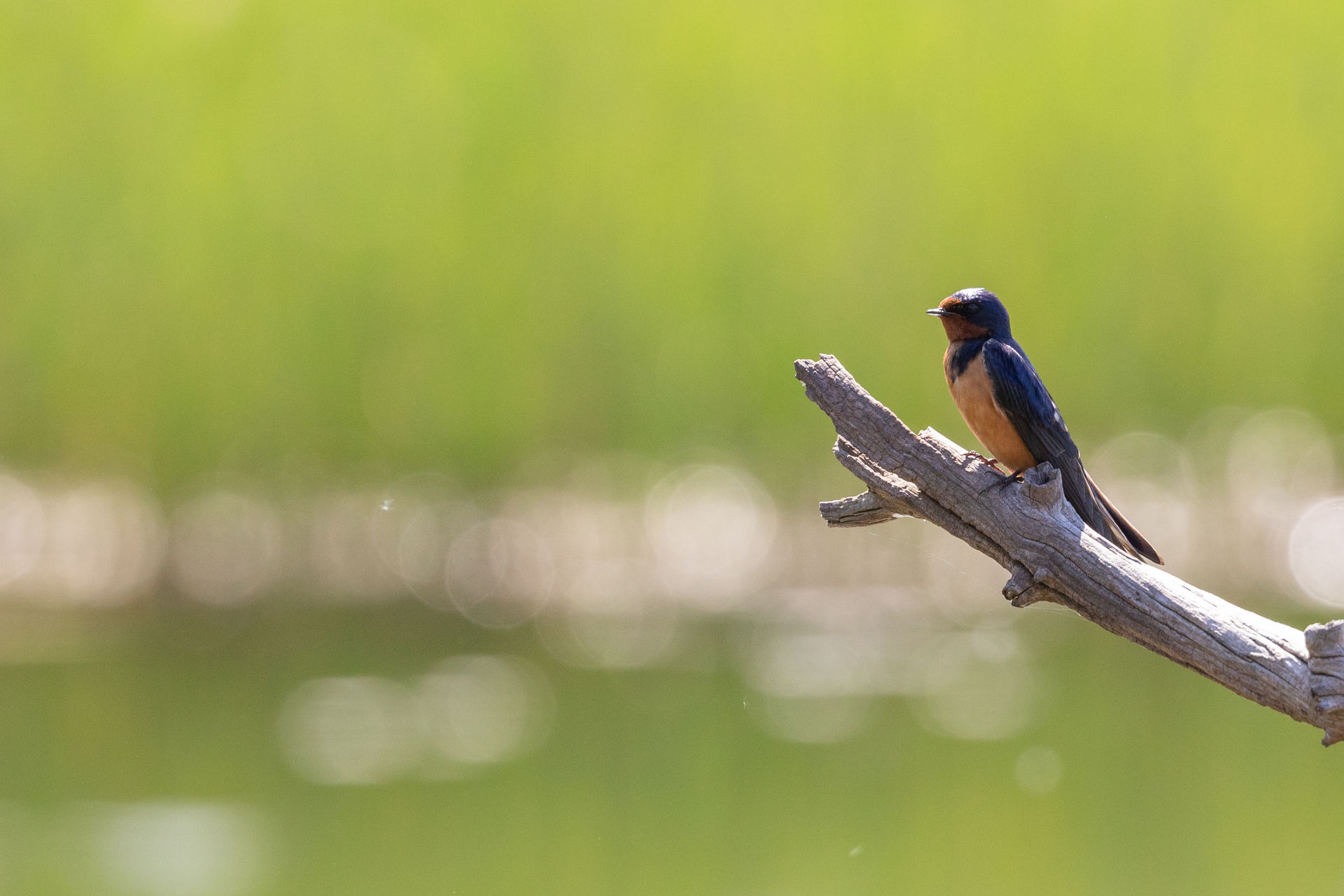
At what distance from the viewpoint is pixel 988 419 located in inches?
73.5

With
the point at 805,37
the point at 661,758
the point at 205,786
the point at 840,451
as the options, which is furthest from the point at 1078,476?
the point at 805,37

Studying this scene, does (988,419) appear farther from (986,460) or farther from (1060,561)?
(1060,561)

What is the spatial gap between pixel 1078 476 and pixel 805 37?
3296 millimetres

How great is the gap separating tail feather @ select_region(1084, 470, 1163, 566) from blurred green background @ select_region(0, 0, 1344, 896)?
75.5 inches

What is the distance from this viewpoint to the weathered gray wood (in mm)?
1448

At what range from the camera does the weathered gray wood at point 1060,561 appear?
145 centimetres

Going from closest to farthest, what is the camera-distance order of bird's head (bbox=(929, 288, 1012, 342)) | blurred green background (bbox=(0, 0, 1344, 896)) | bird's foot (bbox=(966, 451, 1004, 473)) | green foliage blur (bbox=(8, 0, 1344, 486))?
bird's foot (bbox=(966, 451, 1004, 473)) → bird's head (bbox=(929, 288, 1012, 342)) → blurred green background (bbox=(0, 0, 1344, 896)) → green foliage blur (bbox=(8, 0, 1344, 486))

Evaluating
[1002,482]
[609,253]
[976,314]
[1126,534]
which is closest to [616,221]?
[609,253]

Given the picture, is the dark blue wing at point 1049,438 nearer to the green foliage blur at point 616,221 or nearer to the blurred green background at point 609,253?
the blurred green background at point 609,253

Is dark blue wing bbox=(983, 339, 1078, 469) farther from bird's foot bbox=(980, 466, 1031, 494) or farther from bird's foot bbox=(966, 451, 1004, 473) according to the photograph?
bird's foot bbox=(980, 466, 1031, 494)

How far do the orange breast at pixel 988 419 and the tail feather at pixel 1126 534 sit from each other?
0.34ft

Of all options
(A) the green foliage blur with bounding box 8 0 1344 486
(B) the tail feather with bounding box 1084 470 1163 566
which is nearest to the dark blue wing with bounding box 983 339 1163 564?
(B) the tail feather with bounding box 1084 470 1163 566

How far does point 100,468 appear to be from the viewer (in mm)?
4090

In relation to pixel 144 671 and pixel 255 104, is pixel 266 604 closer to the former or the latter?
pixel 144 671
